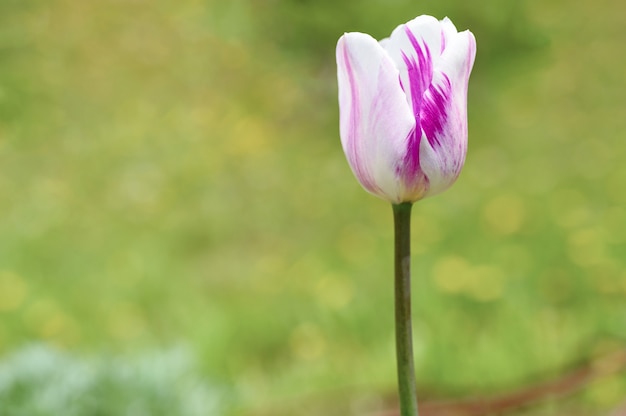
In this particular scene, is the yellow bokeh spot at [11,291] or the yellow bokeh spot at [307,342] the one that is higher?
the yellow bokeh spot at [11,291]

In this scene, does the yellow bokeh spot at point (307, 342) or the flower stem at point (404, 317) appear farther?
the yellow bokeh spot at point (307, 342)

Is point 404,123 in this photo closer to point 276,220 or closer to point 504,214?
point 504,214

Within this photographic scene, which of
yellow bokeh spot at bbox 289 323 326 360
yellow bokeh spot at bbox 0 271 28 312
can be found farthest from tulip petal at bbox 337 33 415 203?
yellow bokeh spot at bbox 0 271 28 312

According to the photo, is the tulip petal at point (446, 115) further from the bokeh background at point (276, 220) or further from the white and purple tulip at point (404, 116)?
the bokeh background at point (276, 220)

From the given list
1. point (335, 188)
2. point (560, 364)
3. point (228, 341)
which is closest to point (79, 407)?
point (228, 341)

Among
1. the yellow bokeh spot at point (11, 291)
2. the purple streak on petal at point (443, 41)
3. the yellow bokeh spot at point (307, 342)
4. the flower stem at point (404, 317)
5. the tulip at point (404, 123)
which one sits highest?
the yellow bokeh spot at point (11, 291)

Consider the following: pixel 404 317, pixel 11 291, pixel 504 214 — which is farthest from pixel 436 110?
pixel 504 214

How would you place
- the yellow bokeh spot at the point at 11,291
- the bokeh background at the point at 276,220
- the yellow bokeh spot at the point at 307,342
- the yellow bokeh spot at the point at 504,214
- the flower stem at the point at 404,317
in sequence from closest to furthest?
the flower stem at the point at 404,317 < the bokeh background at the point at 276,220 < the yellow bokeh spot at the point at 307,342 < the yellow bokeh spot at the point at 11,291 < the yellow bokeh spot at the point at 504,214

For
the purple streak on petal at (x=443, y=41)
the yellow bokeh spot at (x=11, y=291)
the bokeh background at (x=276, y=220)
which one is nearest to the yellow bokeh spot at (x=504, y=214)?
the bokeh background at (x=276, y=220)
